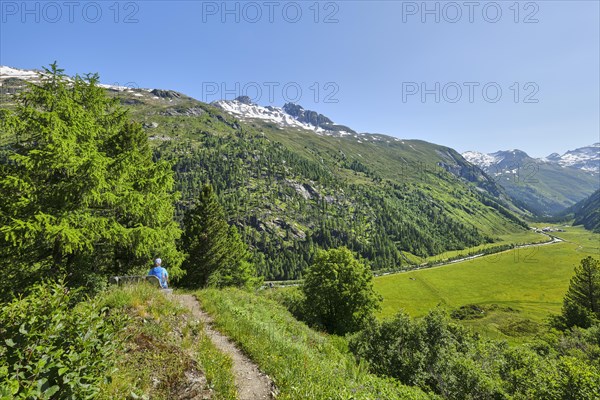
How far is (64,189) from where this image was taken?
12.9 meters

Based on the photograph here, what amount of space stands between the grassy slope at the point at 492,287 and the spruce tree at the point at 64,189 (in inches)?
3369

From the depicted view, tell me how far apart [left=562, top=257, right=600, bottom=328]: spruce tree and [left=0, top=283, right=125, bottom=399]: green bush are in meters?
86.4

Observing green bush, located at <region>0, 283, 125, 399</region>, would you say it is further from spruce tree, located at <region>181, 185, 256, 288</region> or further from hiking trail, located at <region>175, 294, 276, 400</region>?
spruce tree, located at <region>181, 185, 256, 288</region>

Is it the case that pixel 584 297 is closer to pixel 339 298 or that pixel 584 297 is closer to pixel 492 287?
pixel 339 298

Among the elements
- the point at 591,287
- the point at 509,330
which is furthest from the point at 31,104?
the point at 509,330

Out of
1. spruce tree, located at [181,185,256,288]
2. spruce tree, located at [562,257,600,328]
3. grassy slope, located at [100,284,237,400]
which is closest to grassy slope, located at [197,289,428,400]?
grassy slope, located at [100,284,237,400]

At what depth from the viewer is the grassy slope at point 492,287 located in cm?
10319

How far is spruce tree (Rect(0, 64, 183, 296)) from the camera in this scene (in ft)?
39.7

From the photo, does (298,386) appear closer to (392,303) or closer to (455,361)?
(455,361)

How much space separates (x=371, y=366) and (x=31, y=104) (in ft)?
101

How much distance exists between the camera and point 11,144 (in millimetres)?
14156

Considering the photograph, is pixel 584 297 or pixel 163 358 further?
pixel 584 297

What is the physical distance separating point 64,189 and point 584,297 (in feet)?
306

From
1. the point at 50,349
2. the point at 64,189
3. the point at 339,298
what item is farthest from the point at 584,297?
the point at 64,189
